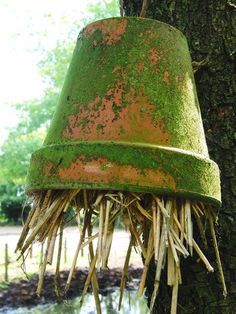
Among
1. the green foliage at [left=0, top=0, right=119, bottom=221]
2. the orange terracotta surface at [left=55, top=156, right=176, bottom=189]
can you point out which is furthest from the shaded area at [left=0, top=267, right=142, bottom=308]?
the green foliage at [left=0, top=0, right=119, bottom=221]

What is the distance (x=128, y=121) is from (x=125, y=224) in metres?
0.24

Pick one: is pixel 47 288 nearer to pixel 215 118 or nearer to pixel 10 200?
pixel 215 118

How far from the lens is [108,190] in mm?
1019

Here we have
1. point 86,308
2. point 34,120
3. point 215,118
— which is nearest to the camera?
point 215,118

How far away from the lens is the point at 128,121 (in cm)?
106

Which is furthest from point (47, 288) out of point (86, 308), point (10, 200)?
point (10, 200)

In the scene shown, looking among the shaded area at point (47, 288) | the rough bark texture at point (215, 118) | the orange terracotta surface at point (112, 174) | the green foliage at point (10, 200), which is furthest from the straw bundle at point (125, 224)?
the green foliage at point (10, 200)

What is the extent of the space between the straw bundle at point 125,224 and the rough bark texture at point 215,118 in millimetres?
275

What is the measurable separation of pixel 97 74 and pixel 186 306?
28.7 inches

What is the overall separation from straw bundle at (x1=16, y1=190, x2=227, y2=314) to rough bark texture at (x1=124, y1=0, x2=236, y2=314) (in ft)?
0.90

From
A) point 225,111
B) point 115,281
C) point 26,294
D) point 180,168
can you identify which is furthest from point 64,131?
point 115,281

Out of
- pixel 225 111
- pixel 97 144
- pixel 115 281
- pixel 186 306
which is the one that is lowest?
pixel 115 281

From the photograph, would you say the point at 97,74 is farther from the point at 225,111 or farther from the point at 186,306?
the point at 186,306

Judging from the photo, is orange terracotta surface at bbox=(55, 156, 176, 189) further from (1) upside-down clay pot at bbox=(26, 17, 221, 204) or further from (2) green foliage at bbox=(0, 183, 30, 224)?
(2) green foliage at bbox=(0, 183, 30, 224)
